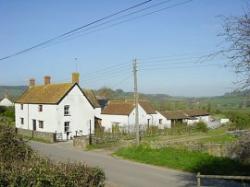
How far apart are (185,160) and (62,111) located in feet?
73.2

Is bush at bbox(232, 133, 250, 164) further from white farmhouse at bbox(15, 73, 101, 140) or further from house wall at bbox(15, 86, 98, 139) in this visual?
house wall at bbox(15, 86, 98, 139)

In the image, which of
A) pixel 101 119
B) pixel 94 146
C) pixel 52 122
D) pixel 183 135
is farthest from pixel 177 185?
pixel 101 119

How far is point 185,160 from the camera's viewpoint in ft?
82.8

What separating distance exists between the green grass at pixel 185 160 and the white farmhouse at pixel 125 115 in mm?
20026

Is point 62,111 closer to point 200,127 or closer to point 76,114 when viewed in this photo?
point 76,114

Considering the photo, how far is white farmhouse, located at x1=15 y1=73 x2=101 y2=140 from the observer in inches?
1742

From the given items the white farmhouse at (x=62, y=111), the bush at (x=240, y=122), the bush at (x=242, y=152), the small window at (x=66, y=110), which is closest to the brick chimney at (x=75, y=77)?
the white farmhouse at (x=62, y=111)

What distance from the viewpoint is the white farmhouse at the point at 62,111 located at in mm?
44250

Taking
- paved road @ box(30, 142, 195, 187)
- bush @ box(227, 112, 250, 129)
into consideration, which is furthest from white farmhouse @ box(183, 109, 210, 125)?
paved road @ box(30, 142, 195, 187)

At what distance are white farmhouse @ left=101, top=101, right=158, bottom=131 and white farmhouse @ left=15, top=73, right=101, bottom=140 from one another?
18.4 feet

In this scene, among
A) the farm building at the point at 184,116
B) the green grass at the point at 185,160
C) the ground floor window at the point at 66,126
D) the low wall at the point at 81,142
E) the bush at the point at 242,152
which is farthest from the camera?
the farm building at the point at 184,116

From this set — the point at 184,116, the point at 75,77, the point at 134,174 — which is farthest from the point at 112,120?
the point at 134,174

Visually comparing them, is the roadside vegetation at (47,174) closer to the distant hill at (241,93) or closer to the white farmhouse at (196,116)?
the distant hill at (241,93)

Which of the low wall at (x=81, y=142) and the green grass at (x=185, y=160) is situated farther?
the low wall at (x=81, y=142)
